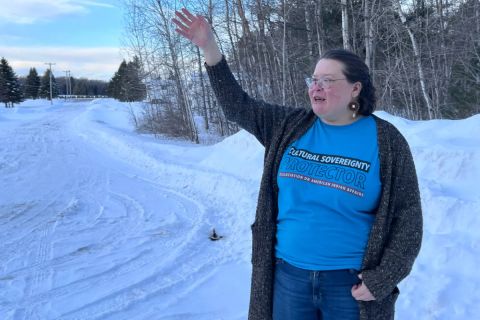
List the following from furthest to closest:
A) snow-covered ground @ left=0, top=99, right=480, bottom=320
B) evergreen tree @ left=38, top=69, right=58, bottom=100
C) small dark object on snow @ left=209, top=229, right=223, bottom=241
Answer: evergreen tree @ left=38, top=69, right=58, bottom=100 → small dark object on snow @ left=209, top=229, right=223, bottom=241 → snow-covered ground @ left=0, top=99, right=480, bottom=320

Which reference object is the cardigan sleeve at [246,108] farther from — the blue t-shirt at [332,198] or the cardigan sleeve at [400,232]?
the cardigan sleeve at [400,232]

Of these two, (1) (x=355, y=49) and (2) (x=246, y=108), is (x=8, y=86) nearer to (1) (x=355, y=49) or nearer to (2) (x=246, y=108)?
(1) (x=355, y=49)

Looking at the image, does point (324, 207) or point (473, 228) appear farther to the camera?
point (473, 228)

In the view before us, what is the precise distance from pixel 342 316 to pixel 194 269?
3717 millimetres

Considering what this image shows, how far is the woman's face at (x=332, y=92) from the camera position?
2.15 meters

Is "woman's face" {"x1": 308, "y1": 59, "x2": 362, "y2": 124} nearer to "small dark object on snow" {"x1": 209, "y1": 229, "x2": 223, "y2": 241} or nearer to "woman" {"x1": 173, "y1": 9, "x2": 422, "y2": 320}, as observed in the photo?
"woman" {"x1": 173, "y1": 9, "x2": 422, "y2": 320}

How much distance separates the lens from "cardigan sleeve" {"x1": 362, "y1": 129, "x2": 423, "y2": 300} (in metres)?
1.98

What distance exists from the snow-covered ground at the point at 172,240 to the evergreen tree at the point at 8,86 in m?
54.6

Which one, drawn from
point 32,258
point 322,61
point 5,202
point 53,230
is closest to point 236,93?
point 322,61

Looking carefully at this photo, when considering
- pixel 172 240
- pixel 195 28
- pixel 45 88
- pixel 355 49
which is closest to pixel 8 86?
pixel 45 88

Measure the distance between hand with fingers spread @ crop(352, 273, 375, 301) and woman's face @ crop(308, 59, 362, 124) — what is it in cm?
79

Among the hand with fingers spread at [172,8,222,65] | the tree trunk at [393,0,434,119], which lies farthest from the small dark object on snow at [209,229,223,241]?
the tree trunk at [393,0,434,119]

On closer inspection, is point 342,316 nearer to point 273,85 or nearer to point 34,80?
point 273,85

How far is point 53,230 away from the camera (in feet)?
23.1
